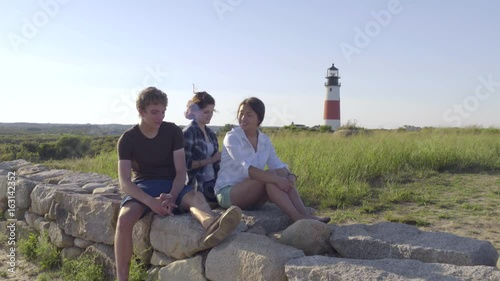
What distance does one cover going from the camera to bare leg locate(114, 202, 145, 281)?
326 centimetres

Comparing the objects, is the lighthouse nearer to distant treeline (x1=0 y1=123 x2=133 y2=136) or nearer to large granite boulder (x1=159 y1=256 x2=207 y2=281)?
distant treeline (x1=0 y1=123 x2=133 y2=136)

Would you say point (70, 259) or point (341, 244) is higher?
point (341, 244)

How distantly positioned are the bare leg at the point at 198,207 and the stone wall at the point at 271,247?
71 mm

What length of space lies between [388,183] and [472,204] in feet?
3.93

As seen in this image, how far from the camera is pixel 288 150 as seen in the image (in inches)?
326

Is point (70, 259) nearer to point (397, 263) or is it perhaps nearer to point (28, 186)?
point (28, 186)

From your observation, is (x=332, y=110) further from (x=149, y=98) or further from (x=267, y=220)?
(x=149, y=98)

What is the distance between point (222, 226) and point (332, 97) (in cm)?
2528

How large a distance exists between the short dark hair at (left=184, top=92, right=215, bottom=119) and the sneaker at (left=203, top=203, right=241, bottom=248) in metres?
1.30

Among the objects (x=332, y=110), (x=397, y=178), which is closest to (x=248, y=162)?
(x=397, y=178)

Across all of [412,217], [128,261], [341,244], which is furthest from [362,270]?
[412,217]

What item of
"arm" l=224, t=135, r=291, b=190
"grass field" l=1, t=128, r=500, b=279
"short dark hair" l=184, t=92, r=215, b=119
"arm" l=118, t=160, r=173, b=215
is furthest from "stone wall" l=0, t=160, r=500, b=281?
"grass field" l=1, t=128, r=500, b=279

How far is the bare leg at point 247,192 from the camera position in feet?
11.6

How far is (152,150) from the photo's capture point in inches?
140
